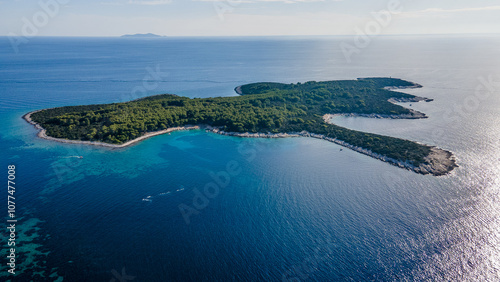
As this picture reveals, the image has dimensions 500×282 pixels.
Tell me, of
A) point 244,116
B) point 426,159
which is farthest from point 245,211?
point 244,116

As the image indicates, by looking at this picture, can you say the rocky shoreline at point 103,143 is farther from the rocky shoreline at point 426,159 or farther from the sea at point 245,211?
the rocky shoreline at point 426,159

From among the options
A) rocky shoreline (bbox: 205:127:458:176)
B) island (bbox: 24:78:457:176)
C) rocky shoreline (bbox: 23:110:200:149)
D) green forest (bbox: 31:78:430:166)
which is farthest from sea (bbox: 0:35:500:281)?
green forest (bbox: 31:78:430:166)

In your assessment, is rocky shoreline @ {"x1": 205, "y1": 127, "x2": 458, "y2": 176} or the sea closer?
the sea

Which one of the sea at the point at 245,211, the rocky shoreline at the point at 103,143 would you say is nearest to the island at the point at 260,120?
the rocky shoreline at the point at 103,143

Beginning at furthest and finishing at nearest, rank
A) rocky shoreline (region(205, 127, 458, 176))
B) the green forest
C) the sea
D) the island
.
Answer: the green forest < the island < rocky shoreline (region(205, 127, 458, 176)) < the sea

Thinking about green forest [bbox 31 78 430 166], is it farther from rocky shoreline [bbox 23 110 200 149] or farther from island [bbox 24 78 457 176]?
rocky shoreline [bbox 23 110 200 149]

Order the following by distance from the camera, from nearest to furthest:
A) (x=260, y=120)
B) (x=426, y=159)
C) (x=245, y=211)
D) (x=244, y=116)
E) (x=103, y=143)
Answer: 1. (x=245, y=211)
2. (x=426, y=159)
3. (x=103, y=143)
4. (x=260, y=120)
5. (x=244, y=116)

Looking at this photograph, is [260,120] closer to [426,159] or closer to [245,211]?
[245,211]
